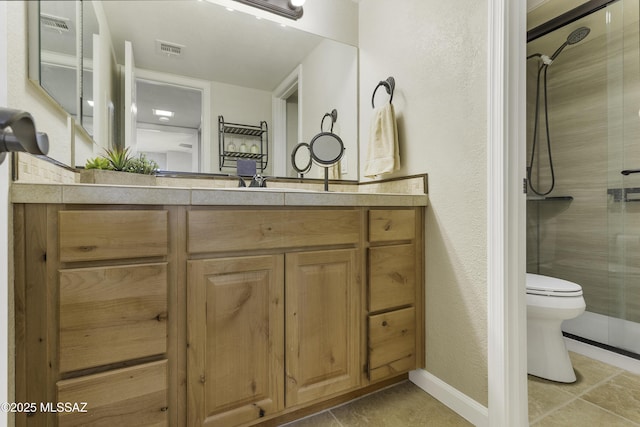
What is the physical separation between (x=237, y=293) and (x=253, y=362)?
0.85ft

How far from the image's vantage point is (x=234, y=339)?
1035mm

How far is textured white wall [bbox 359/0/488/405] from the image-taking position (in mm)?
1233

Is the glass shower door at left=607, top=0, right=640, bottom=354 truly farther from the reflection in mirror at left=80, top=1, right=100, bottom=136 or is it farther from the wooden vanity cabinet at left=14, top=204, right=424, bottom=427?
the reflection in mirror at left=80, top=1, right=100, bottom=136

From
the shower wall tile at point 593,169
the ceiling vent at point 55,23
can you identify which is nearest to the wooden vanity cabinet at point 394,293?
the ceiling vent at point 55,23

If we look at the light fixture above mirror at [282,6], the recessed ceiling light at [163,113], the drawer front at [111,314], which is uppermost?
the light fixture above mirror at [282,6]

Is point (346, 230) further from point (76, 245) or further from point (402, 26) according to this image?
point (402, 26)

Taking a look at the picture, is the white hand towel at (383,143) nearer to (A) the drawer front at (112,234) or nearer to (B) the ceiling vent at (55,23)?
(A) the drawer front at (112,234)

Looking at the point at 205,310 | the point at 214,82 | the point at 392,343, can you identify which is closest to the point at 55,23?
the point at 214,82

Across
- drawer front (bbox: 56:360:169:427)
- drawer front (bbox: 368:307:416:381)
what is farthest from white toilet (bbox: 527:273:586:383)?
drawer front (bbox: 56:360:169:427)

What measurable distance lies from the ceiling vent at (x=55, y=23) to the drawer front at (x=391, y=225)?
1.22 metres

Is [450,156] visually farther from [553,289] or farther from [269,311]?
[269,311]

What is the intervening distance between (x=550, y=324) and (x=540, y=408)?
0.43 meters

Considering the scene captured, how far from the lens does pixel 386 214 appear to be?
1.34m

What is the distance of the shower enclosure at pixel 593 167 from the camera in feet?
6.14
